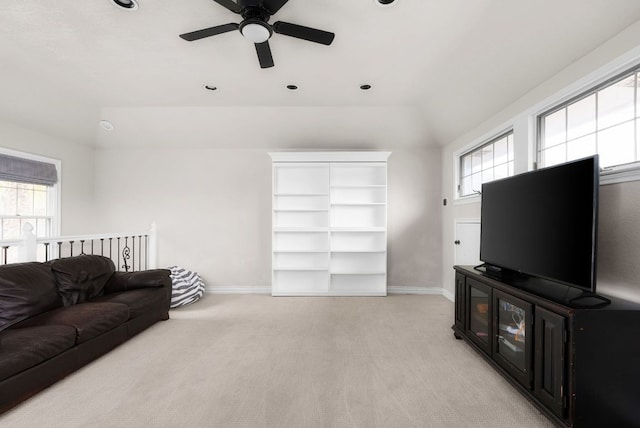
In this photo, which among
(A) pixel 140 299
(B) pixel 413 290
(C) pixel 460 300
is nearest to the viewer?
(C) pixel 460 300

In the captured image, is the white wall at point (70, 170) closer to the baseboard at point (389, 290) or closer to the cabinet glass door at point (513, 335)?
the baseboard at point (389, 290)

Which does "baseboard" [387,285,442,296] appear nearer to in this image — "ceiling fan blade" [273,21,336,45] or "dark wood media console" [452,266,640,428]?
"dark wood media console" [452,266,640,428]

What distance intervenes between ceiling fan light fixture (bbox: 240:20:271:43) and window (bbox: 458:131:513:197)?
2.57m

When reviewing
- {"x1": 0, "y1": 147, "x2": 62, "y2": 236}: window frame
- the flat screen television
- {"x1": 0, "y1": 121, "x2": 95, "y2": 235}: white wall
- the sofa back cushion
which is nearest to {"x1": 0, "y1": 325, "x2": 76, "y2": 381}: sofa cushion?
the sofa back cushion

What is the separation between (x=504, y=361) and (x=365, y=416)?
1.11m

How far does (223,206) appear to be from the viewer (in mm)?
4801

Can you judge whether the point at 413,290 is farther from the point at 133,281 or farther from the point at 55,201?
the point at 55,201

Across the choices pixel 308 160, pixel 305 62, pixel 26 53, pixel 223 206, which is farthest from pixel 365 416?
pixel 26 53

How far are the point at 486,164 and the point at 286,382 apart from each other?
3214mm

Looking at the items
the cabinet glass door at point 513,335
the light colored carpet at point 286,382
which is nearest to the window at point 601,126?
the cabinet glass door at point 513,335

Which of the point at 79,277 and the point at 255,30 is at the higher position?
the point at 255,30

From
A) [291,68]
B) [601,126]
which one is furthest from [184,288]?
[601,126]

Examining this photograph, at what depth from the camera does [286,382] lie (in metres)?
2.06

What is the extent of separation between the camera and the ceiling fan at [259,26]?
1.84 metres
